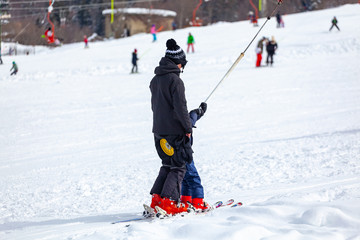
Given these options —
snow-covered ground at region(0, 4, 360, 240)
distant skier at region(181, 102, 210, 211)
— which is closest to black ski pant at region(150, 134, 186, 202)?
distant skier at region(181, 102, 210, 211)

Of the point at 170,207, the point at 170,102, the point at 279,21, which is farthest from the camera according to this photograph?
the point at 279,21

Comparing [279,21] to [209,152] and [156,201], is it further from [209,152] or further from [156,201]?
[156,201]

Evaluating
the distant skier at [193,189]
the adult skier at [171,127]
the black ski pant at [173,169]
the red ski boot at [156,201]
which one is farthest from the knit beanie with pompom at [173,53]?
the red ski boot at [156,201]

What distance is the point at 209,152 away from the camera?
866cm

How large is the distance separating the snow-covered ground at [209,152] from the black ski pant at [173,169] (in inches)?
19.5

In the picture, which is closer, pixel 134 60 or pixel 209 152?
pixel 209 152

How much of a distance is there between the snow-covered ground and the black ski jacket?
2.87 ft

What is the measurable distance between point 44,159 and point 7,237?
4961 millimetres

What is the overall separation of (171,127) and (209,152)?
4235 mm

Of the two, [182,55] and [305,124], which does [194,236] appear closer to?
[182,55]

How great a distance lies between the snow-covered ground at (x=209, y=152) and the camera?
3851mm

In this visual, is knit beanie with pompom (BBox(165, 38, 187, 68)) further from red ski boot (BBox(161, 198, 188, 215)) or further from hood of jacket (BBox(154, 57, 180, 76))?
red ski boot (BBox(161, 198, 188, 215))

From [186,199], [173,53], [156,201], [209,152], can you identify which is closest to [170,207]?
[156,201]

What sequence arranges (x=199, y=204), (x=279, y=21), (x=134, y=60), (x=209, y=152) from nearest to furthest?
(x=199, y=204) → (x=209, y=152) → (x=134, y=60) → (x=279, y=21)
